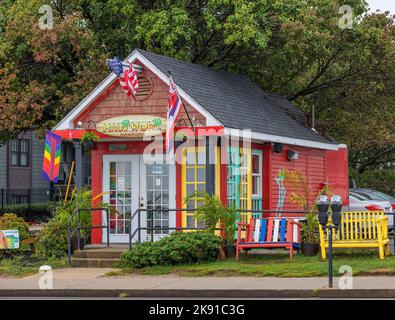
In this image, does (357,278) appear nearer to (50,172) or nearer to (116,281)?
(116,281)

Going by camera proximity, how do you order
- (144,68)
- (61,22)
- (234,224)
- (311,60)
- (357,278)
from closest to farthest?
(357,278)
(234,224)
(144,68)
(61,22)
(311,60)

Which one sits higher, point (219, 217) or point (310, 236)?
point (219, 217)

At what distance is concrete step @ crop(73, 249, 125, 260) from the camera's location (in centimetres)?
2031

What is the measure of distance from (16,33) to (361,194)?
41.4ft

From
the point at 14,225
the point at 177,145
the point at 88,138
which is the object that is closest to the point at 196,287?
the point at 177,145

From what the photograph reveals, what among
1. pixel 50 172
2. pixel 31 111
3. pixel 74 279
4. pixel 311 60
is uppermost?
pixel 311 60

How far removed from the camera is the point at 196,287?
15805mm

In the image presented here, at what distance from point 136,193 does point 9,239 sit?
3354 millimetres

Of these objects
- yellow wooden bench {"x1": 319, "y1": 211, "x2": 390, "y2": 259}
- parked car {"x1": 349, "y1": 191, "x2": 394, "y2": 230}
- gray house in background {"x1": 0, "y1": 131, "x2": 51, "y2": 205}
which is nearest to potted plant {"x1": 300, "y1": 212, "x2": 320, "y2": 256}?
yellow wooden bench {"x1": 319, "y1": 211, "x2": 390, "y2": 259}

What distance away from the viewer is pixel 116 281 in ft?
56.6

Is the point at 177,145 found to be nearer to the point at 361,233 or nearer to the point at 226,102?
the point at 226,102

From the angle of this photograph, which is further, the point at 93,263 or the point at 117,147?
the point at 117,147

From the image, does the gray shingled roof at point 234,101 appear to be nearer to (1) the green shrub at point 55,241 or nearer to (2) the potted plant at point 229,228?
(2) the potted plant at point 229,228

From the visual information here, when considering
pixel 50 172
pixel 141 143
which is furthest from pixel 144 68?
pixel 50 172
